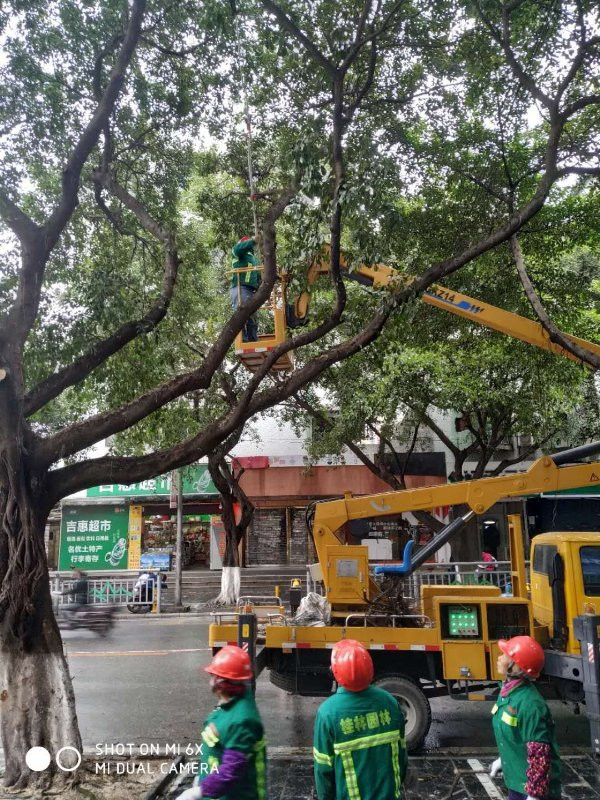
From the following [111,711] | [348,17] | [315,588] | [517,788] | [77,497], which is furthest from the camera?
[77,497]

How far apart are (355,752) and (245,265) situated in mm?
6339

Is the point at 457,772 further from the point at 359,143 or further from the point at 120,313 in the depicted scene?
the point at 359,143

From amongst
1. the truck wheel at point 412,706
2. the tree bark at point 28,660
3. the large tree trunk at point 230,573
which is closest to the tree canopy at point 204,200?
the tree bark at point 28,660

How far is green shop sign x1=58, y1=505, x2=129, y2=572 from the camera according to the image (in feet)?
79.7

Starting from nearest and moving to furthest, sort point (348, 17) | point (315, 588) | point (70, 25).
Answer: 1. point (348, 17)
2. point (70, 25)
3. point (315, 588)

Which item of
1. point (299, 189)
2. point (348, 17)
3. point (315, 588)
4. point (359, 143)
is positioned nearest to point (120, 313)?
point (299, 189)

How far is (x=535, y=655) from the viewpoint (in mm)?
3793

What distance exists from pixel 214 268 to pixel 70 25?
8.68m

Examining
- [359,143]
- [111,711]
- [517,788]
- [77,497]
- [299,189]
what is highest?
[359,143]

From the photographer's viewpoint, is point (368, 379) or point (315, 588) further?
point (368, 379)

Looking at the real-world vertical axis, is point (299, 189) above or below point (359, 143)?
below

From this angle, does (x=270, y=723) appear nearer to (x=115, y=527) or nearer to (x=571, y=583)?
(x=571, y=583)

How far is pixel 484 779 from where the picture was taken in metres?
6.21

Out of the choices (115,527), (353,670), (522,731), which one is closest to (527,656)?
(522,731)
